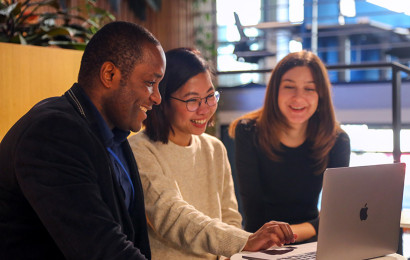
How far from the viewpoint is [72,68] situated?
263cm

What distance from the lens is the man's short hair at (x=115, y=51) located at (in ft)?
4.27

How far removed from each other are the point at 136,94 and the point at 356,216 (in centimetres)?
71

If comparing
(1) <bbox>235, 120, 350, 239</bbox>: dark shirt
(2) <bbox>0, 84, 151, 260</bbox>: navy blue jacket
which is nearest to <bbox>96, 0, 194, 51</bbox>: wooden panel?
(1) <bbox>235, 120, 350, 239</bbox>: dark shirt

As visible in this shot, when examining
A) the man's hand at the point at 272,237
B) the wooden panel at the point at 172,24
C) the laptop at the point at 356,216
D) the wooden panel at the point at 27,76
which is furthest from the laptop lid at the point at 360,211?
the wooden panel at the point at 172,24

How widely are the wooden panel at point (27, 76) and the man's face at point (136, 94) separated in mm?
1137

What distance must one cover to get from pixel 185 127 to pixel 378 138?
4.80 metres

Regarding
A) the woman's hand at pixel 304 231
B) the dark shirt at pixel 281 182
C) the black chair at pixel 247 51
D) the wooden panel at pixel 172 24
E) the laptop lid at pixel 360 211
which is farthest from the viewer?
the wooden panel at pixel 172 24

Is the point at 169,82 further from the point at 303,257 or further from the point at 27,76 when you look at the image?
the point at 27,76

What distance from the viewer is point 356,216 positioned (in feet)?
5.03

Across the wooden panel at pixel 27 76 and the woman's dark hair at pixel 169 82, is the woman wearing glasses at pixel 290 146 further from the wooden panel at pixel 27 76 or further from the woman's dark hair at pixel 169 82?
the wooden panel at pixel 27 76

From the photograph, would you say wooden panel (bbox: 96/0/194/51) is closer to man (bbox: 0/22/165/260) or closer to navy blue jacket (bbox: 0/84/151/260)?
man (bbox: 0/22/165/260)

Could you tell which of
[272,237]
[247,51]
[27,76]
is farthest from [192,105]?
[247,51]

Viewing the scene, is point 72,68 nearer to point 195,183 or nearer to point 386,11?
point 195,183

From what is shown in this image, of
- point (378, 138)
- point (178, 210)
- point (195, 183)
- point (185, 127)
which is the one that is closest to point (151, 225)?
point (178, 210)
